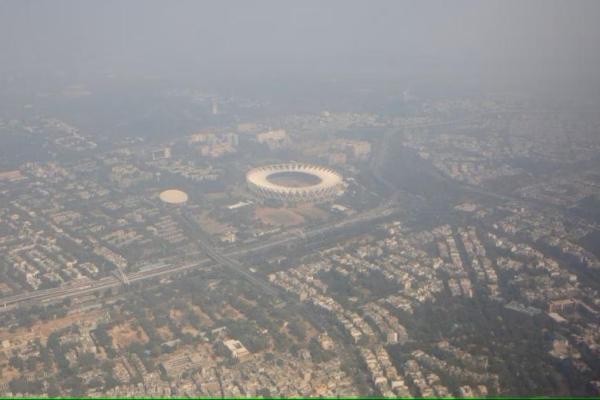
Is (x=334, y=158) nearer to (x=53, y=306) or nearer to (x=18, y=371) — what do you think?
(x=53, y=306)

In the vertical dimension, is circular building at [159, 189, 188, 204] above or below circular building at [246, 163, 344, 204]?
below

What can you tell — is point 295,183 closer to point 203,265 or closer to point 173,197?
point 173,197

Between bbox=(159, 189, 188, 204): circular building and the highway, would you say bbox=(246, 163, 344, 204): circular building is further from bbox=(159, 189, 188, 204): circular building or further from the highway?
bbox=(159, 189, 188, 204): circular building

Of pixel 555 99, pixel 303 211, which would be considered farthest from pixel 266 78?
pixel 303 211

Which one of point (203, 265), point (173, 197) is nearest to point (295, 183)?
point (173, 197)

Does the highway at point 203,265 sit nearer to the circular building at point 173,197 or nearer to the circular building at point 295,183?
the circular building at point 173,197
